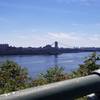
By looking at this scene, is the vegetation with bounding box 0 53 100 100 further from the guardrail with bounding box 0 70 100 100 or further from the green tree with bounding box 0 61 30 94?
the guardrail with bounding box 0 70 100 100

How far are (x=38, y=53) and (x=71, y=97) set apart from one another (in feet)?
168

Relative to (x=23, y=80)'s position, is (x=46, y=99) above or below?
above

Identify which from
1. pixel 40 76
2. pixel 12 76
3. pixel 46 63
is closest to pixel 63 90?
pixel 40 76

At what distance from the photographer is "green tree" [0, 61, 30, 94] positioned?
7.07 m

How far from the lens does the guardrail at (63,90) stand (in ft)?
5.21

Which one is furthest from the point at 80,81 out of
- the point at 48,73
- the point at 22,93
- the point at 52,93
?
the point at 48,73

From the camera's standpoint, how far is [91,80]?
1.88 meters

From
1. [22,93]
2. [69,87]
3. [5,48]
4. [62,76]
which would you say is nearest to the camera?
[22,93]

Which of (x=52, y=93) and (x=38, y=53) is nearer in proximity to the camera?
(x=52, y=93)

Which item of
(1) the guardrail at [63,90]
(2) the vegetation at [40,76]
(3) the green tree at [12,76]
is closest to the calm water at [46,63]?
(2) the vegetation at [40,76]

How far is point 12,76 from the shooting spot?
8.33m

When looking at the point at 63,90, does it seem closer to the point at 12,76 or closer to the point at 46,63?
the point at 12,76

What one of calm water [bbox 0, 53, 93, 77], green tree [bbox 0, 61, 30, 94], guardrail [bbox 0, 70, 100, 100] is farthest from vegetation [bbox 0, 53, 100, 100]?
guardrail [bbox 0, 70, 100, 100]

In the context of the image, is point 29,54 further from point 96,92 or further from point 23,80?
point 96,92
